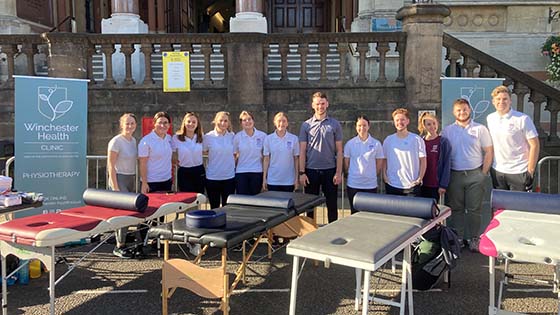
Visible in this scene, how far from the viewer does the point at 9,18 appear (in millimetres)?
11445

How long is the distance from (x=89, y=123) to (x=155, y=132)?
3.16 meters

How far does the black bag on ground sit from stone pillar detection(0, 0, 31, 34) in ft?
36.2

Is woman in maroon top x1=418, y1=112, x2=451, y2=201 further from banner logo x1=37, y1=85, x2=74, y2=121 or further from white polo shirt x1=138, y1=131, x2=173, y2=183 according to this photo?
banner logo x1=37, y1=85, x2=74, y2=121

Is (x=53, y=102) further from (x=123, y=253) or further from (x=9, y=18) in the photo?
(x=9, y=18)

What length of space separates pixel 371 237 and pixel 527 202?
1.62m

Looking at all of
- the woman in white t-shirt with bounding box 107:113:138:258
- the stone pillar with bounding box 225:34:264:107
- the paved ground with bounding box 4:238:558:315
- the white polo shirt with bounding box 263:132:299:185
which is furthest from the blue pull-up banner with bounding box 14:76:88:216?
the white polo shirt with bounding box 263:132:299:185

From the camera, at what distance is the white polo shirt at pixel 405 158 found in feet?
17.1

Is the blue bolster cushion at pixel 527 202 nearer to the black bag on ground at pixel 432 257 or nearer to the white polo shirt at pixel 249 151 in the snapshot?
the black bag on ground at pixel 432 257

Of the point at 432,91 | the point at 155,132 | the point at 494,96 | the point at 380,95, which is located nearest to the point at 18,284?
the point at 155,132

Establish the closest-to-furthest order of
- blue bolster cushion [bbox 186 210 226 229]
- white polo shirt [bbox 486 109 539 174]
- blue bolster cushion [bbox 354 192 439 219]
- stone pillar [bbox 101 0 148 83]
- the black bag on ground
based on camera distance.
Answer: blue bolster cushion [bbox 186 210 226 229], blue bolster cushion [bbox 354 192 439 219], the black bag on ground, white polo shirt [bbox 486 109 539 174], stone pillar [bbox 101 0 148 83]

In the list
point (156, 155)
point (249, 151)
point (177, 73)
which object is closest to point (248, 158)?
point (249, 151)

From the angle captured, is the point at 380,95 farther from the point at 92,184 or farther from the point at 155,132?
the point at 92,184

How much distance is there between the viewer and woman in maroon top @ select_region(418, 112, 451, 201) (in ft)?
17.9

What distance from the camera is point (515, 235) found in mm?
3406
